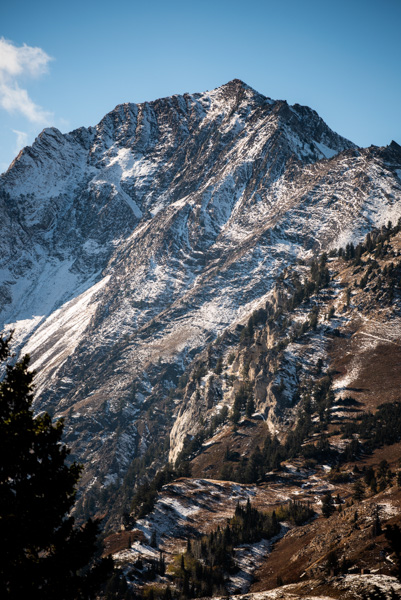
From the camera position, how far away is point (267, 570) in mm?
78688

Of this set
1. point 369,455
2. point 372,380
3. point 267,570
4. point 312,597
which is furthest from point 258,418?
point 312,597

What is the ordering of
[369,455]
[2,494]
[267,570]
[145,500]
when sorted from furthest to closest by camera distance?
[369,455] → [145,500] → [267,570] → [2,494]

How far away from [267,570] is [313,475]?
187 feet

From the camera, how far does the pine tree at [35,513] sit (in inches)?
804

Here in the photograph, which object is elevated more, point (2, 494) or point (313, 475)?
point (2, 494)

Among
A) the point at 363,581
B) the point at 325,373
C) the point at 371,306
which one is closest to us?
the point at 363,581

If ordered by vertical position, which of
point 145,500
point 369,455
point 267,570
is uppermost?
point 145,500

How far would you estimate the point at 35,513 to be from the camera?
21328 mm

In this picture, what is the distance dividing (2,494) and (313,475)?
Result: 125 metres

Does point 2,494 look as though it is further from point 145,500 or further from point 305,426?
point 305,426

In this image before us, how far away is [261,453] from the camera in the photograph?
516 ft

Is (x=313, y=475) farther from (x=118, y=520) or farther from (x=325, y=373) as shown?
(x=118, y=520)

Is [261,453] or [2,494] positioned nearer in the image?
[2,494]

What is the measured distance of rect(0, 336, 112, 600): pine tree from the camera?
67.0 feet
